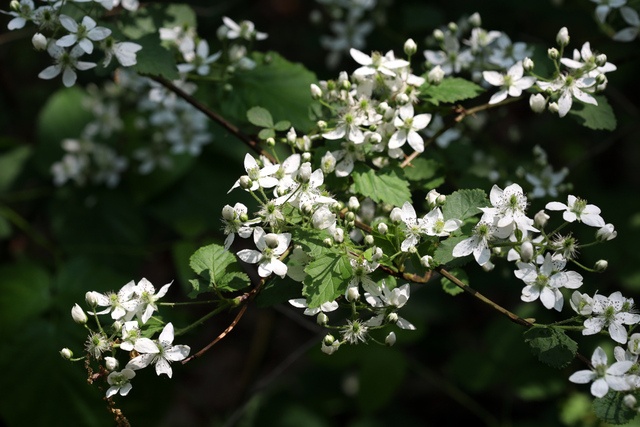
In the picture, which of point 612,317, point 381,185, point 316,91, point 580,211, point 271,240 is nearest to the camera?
point 271,240

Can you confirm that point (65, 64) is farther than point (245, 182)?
Yes

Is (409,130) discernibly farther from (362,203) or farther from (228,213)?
(228,213)

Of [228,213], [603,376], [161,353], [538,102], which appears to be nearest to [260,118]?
[228,213]

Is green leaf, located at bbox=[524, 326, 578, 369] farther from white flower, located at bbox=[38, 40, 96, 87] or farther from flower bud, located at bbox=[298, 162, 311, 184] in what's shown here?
white flower, located at bbox=[38, 40, 96, 87]

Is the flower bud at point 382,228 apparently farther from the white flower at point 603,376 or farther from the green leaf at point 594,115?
the green leaf at point 594,115

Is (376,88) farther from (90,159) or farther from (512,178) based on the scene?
(90,159)

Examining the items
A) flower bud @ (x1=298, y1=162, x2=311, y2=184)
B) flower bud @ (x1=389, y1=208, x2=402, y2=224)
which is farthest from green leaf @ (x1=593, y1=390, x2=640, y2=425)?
flower bud @ (x1=298, y1=162, x2=311, y2=184)

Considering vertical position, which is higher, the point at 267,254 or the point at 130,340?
the point at 267,254
